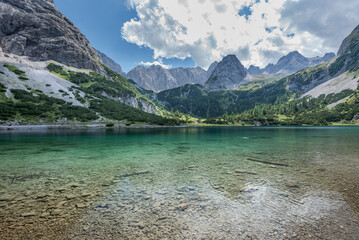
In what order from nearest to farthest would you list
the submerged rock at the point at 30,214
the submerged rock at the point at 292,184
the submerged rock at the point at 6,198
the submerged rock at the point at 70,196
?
the submerged rock at the point at 30,214 < the submerged rock at the point at 6,198 < the submerged rock at the point at 70,196 < the submerged rock at the point at 292,184

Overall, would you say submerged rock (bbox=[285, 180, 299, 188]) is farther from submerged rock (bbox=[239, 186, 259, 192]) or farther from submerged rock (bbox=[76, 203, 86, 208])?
submerged rock (bbox=[76, 203, 86, 208])

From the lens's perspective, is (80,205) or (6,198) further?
(6,198)

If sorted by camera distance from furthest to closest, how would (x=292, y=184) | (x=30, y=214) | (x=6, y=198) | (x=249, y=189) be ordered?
1. (x=292, y=184)
2. (x=249, y=189)
3. (x=6, y=198)
4. (x=30, y=214)

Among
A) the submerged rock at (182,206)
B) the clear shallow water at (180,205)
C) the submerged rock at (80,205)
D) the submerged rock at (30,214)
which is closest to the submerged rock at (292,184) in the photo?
the clear shallow water at (180,205)

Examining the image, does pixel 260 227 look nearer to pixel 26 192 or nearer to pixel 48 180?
pixel 26 192

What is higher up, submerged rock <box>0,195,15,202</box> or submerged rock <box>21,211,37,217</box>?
submerged rock <box>21,211,37,217</box>

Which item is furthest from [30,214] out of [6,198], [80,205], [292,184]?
[292,184]

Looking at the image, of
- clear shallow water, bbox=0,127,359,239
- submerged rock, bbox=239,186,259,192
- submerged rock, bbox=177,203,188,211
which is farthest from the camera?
submerged rock, bbox=239,186,259,192

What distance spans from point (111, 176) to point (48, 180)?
5.91 metres

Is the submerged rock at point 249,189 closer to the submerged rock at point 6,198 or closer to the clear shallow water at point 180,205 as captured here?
the clear shallow water at point 180,205

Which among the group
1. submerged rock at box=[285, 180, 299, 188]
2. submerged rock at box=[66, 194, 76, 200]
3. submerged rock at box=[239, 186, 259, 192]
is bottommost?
submerged rock at box=[66, 194, 76, 200]

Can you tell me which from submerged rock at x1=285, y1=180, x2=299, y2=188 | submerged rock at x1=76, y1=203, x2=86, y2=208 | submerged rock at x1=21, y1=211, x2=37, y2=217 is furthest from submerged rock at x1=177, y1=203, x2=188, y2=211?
submerged rock at x1=285, y1=180, x2=299, y2=188

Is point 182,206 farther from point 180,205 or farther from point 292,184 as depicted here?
point 292,184

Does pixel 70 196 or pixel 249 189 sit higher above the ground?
pixel 249 189
